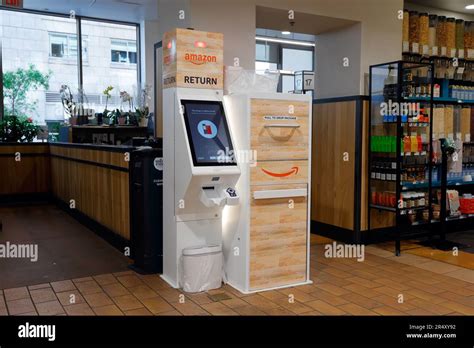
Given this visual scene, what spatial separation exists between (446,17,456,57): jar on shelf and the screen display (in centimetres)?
396

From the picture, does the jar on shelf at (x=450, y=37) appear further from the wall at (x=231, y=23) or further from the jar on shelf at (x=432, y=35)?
the wall at (x=231, y=23)

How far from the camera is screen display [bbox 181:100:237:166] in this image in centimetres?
346

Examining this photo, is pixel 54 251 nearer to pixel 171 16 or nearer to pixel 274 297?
pixel 274 297

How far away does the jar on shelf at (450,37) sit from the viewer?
19.8 ft

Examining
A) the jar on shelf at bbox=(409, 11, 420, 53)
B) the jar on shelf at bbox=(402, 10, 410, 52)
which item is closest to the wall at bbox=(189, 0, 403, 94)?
the jar on shelf at bbox=(402, 10, 410, 52)

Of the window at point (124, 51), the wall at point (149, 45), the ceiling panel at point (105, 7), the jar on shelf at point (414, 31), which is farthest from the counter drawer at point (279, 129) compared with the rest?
the window at point (124, 51)

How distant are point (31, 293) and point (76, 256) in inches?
41.3

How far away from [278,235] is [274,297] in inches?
19.4

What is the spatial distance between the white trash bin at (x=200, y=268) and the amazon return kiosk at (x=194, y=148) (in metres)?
0.01

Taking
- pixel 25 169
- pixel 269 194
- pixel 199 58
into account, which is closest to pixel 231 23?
pixel 199 58

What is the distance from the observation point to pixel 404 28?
225 inches

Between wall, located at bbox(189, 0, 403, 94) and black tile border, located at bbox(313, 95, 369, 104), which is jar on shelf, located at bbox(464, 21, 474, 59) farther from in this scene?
black tile border, located at bbox(313, 95, 369, 104)
